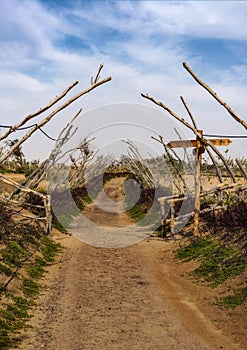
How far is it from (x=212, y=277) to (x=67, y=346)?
3.52 meters

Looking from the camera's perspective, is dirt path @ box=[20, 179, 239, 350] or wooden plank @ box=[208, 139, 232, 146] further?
wooden plank @ box=[208, 139, 232, 146]

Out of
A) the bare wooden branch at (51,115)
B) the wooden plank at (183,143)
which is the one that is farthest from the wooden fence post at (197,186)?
the bare wooden branch at (51,115)

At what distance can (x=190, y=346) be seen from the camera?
197 inches

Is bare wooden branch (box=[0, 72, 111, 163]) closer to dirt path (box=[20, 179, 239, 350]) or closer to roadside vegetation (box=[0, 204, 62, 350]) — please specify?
roadside vegetation (box=[0, 204, 62, 350])

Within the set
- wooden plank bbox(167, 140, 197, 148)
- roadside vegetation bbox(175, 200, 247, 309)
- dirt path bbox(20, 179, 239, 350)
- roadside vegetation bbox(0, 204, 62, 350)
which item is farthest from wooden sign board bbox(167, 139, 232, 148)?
roadside vegetation bbox(0, 204, 62, 350)

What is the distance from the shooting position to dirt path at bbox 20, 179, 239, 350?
5129 mm

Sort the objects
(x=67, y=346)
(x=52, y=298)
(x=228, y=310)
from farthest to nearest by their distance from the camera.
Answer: (x=52, y=298), (x=228, y=310), (x=67, y=346)

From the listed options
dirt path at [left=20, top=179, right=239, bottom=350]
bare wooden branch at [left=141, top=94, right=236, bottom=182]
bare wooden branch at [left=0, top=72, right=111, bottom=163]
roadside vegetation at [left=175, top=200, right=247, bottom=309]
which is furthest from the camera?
bare wooden branch at [left=141, top=94, right=236, bottom=182]

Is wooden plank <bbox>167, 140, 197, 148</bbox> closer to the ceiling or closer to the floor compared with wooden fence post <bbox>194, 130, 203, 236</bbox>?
closer to the ceiling

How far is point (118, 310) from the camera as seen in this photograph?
249 inches

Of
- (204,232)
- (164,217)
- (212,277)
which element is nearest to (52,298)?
(212,277)

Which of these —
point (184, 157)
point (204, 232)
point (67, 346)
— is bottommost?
point (67, 346)

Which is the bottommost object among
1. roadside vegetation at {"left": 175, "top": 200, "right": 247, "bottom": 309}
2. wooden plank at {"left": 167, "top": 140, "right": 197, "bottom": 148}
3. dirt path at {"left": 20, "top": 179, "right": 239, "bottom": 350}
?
dirt path at {"left": 20, "top": 179, "right": 239, "bottom": 350}

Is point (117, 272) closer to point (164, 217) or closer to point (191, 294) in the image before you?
point (191, 294)
